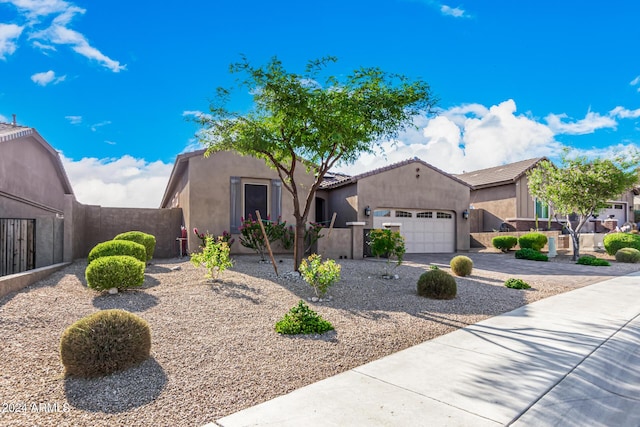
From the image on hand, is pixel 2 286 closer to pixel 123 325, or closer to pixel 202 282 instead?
pixel 202 282

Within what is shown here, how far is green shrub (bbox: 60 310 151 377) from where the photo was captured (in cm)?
406

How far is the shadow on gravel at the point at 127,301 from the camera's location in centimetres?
661

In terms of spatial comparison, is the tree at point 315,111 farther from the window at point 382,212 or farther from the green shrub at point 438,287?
the window at point 382,212

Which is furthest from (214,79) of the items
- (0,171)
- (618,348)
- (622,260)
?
(622,260)

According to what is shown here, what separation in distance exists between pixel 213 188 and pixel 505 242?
592 inches

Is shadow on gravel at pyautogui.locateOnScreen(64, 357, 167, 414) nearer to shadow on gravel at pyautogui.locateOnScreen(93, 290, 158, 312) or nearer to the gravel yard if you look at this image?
the gravel yard

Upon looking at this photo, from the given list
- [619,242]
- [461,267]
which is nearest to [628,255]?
[619,242]

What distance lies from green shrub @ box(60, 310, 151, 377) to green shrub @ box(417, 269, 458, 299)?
5.84 meters

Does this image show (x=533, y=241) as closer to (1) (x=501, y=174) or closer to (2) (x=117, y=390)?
(1) (x=501, y=174)

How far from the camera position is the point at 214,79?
1019 cm

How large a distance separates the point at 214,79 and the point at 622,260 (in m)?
18.3

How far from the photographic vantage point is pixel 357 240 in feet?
49.5

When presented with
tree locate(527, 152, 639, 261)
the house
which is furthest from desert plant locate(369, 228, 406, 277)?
tree locate(527, 152, 639, 261)

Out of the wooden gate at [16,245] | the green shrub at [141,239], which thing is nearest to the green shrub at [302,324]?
the wooden gate at [16,245]
